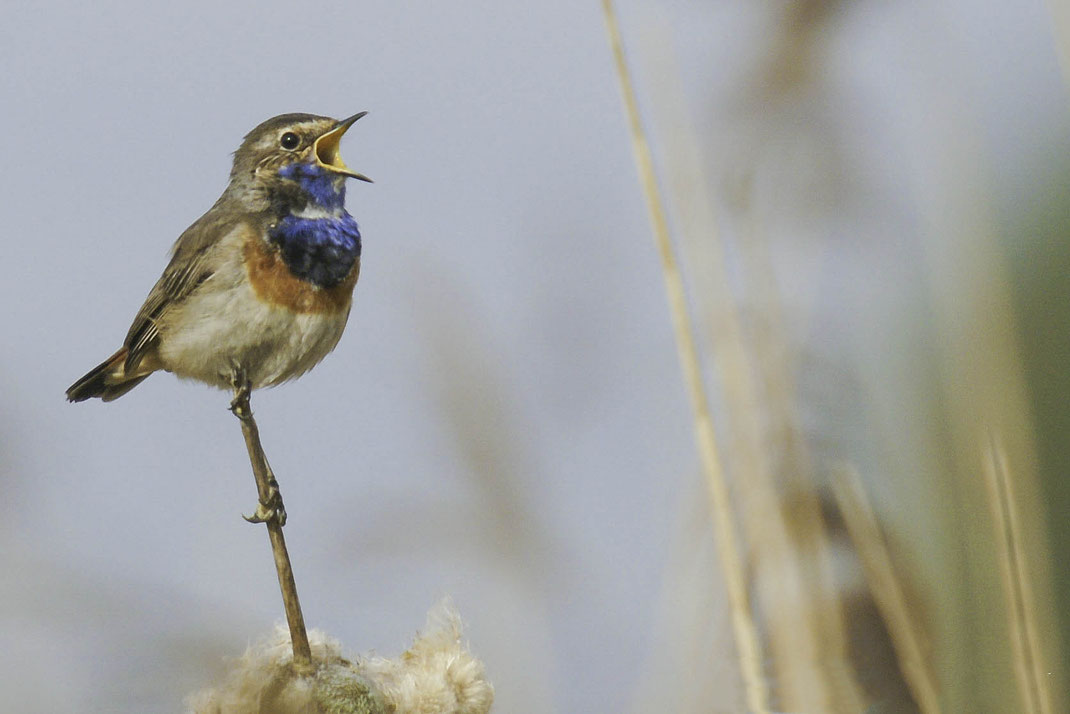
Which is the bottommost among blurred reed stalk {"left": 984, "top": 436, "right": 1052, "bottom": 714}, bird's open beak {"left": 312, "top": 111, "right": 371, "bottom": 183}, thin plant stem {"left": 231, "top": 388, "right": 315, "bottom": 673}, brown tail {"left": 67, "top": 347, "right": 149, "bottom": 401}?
blurred reed stalk {"left": 984, "top": 436, "right": 1052, "bottom": 714}

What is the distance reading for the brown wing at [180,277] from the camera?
2.49m

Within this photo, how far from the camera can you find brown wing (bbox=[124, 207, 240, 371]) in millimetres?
2486

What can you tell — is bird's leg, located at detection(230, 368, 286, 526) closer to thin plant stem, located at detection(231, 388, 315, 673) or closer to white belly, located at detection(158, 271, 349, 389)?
thin plant stem, located at detection(231, 388, 315, 673)

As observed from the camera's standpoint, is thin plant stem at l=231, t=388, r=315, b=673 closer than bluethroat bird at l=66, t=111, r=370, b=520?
Yes

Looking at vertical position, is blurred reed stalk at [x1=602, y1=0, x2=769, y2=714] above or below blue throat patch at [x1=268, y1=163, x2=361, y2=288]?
below

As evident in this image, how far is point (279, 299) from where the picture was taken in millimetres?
2377

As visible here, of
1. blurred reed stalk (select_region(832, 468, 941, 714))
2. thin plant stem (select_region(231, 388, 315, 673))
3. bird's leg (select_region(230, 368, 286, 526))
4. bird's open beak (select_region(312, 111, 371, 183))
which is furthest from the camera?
bird's open beak (select_region(312, 111, 371, 183))

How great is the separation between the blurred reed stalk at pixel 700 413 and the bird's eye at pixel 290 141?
0.95 meters

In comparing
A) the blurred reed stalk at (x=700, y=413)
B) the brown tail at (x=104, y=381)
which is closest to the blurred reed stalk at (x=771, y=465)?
the blurred reed stalk at (x=700, y=413)

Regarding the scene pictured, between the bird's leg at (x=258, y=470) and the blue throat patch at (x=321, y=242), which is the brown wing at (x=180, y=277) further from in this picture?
the bird's leg at (x=258, y=470)

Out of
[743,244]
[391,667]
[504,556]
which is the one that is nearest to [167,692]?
[391,667]

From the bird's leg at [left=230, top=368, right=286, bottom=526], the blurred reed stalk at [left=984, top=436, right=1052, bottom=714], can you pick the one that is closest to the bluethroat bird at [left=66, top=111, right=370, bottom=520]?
the bird's leg at [left=230, top=368, right=286, bottom=526]

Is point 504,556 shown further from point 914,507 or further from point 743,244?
point 914,507

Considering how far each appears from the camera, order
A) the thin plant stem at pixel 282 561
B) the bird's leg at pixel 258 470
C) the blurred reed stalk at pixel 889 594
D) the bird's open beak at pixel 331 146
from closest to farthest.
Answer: the thin plant stem at pixel 282 561 → the bird's leg at pixel 258 470 → the blurred reed stalk at pixel 889 594 → the bird's open beak at pixel 331 146
